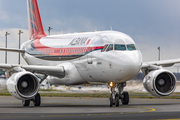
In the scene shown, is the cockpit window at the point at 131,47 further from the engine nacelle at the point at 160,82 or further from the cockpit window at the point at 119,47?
the engine nacelle at the point at 160,82

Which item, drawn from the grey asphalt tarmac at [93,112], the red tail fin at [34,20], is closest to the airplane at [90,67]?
the grey asphalt tarmac at [93,112]

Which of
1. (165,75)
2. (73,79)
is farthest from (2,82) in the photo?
(165,75)

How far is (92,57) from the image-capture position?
69.7ft

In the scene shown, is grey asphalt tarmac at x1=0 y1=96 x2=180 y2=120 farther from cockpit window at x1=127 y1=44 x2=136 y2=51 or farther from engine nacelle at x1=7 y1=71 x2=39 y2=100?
cockpit window at x1=127 y1=44 x2=136 y2=51

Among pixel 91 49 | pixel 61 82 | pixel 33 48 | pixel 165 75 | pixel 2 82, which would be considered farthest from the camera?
pixel 2 82

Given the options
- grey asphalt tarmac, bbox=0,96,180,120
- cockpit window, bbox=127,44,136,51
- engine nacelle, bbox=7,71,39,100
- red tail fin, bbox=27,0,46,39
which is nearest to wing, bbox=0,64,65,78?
engine nacelle, bbox=7,71,39,100

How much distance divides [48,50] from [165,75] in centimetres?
828

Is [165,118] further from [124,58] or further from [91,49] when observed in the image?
[91,49]

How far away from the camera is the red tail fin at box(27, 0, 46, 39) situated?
30923 mm

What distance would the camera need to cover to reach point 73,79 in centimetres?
2327

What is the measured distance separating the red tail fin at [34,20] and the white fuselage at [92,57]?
4.11m

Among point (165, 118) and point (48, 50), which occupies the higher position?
point (48, 50)

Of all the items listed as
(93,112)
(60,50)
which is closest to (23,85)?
(60,50)

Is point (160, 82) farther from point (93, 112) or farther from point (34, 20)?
point (34, 20)
